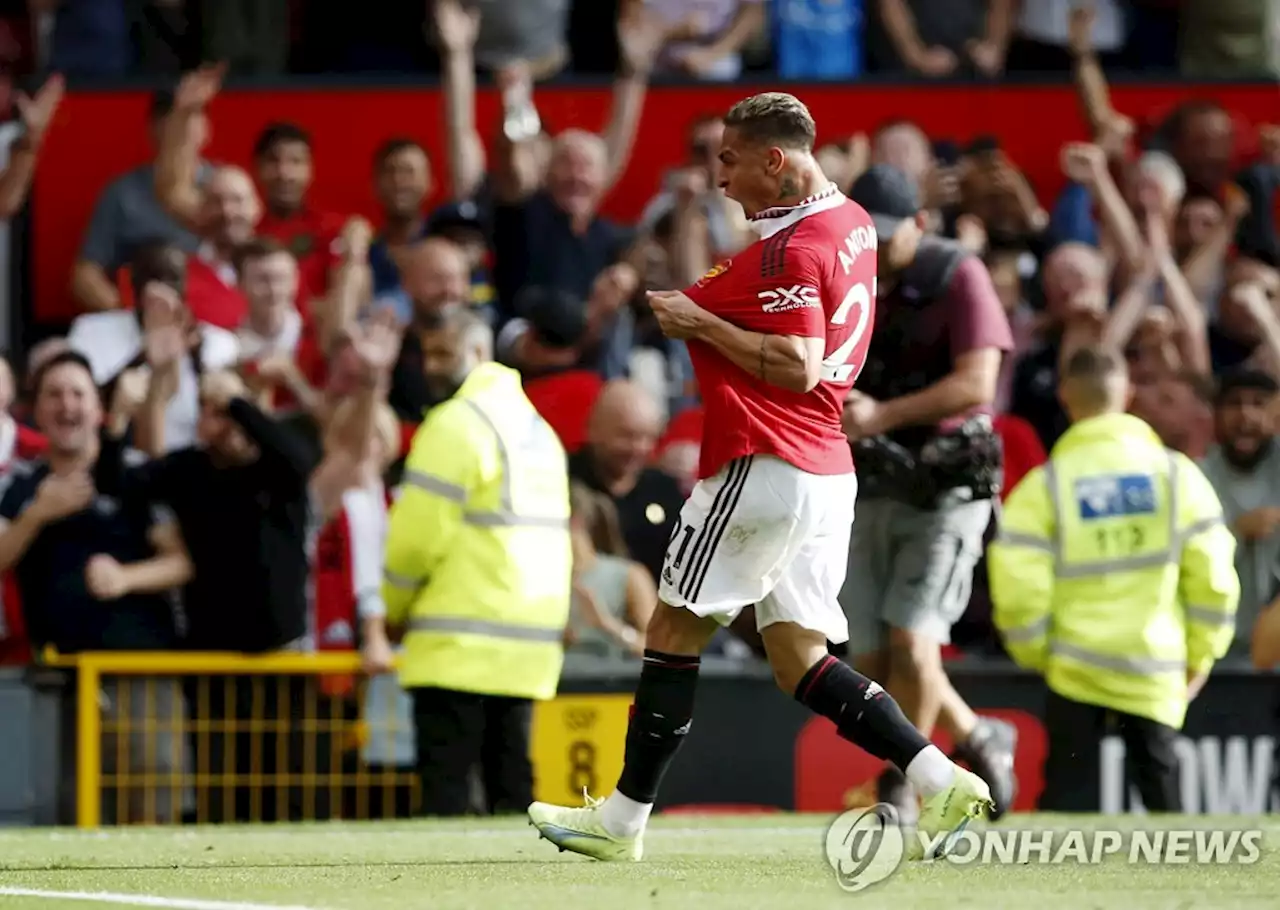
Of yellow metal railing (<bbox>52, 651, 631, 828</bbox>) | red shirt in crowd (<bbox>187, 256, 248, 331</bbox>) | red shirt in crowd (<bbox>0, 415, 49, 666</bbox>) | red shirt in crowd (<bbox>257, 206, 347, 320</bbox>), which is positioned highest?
red shirt in crowd (<bbox>257, 206, 347, 320</bbox>)

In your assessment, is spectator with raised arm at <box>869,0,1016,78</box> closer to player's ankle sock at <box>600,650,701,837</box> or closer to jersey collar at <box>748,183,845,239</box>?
jersey collar at <box>748,183,845,239</box>

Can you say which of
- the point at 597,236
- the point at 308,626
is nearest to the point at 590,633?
the point at 308,626

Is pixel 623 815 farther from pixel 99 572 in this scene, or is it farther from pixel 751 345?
pixel 99 572

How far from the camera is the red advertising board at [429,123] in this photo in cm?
1434

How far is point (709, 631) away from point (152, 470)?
4.67m

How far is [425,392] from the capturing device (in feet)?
42.0

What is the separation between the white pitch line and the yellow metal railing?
440 centimetres

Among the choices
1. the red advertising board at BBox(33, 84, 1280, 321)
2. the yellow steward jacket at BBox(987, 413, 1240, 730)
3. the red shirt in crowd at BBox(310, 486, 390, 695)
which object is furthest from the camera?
the red advertising board at BBox(33, 84, 1280, 321)

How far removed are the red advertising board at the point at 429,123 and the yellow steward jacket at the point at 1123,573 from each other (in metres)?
4.39

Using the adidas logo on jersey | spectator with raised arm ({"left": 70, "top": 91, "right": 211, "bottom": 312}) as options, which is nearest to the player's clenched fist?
the adidas logo on jersey

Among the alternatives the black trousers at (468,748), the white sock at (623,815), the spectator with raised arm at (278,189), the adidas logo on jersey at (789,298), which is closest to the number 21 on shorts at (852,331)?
the adidas logo on jersey at (789,298)

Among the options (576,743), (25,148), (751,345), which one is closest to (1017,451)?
(576,743)

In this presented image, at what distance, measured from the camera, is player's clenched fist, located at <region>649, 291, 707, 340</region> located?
6.83 metres

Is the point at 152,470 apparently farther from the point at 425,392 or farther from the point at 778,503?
the point at 778,503
